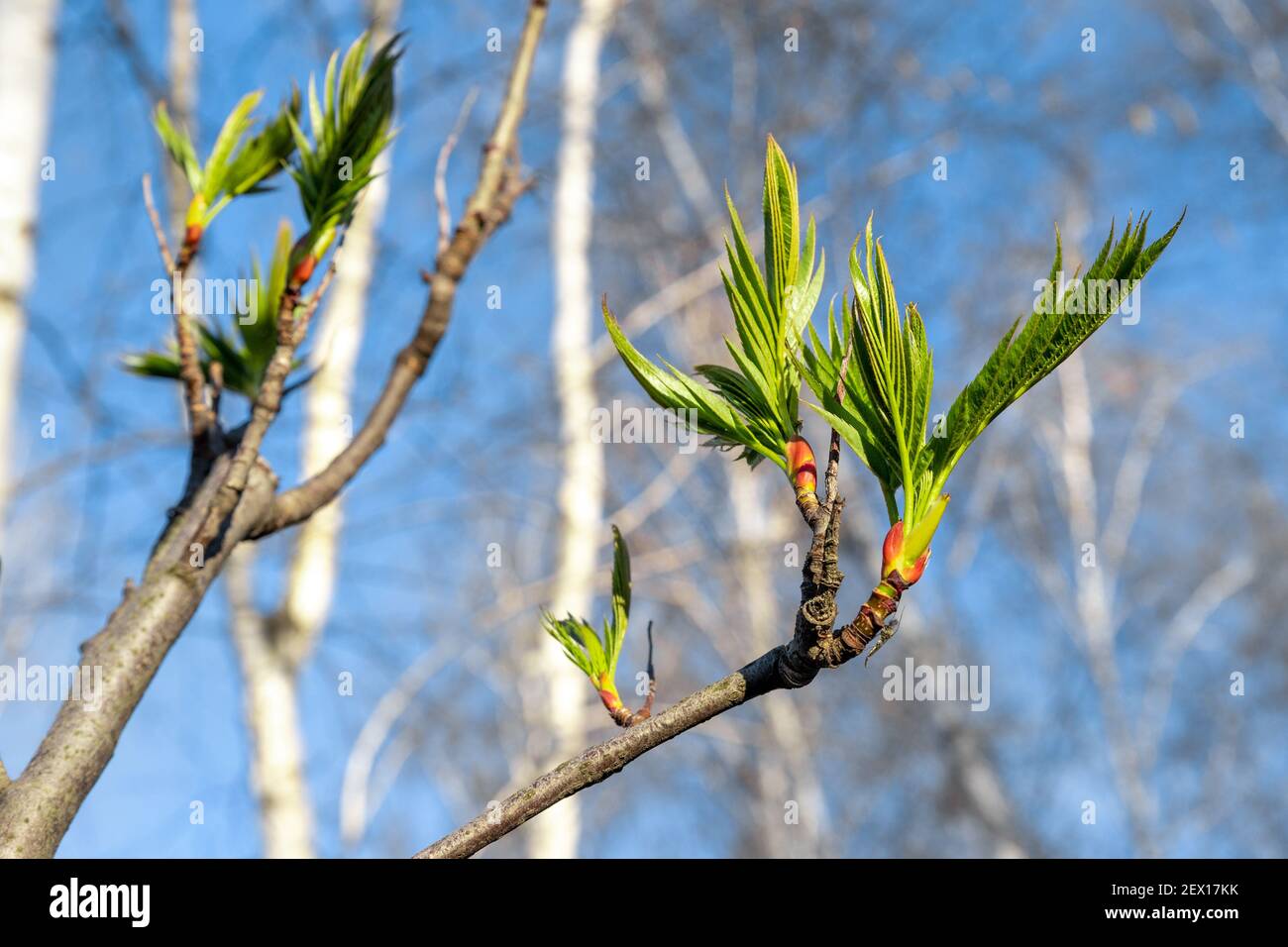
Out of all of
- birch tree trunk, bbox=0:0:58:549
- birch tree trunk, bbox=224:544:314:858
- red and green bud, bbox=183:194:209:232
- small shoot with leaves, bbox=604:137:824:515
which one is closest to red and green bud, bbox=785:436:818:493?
small shoot with leaves, bbox=604:137:824:515

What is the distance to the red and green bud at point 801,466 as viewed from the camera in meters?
0.69

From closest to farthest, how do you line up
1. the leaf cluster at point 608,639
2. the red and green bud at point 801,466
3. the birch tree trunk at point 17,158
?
the red and green bud at point 801,466
the leaf cluster at point 608,639
the birch tree trunk at point 17,158

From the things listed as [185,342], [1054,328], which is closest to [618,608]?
[1054,328]

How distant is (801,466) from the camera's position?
70cm

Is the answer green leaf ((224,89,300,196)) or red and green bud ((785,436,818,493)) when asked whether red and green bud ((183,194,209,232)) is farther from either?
red and green bud ((785,436,818,493))

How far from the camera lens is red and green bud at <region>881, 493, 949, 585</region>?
646mm

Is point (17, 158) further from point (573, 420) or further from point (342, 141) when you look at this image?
point (573, 420)

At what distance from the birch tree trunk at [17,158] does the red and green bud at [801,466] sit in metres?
2.09

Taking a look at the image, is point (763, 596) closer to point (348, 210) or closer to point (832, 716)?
point (832, 716)

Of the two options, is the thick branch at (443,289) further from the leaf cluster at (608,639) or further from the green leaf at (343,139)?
the leaf cluster at (608,639)

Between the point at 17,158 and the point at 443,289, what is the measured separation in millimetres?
1674

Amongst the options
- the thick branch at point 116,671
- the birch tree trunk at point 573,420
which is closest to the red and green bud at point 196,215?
the thick branch at point 116,671

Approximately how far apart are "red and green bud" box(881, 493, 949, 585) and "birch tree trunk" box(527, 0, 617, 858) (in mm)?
3497

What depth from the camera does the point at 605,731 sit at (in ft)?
17.7
